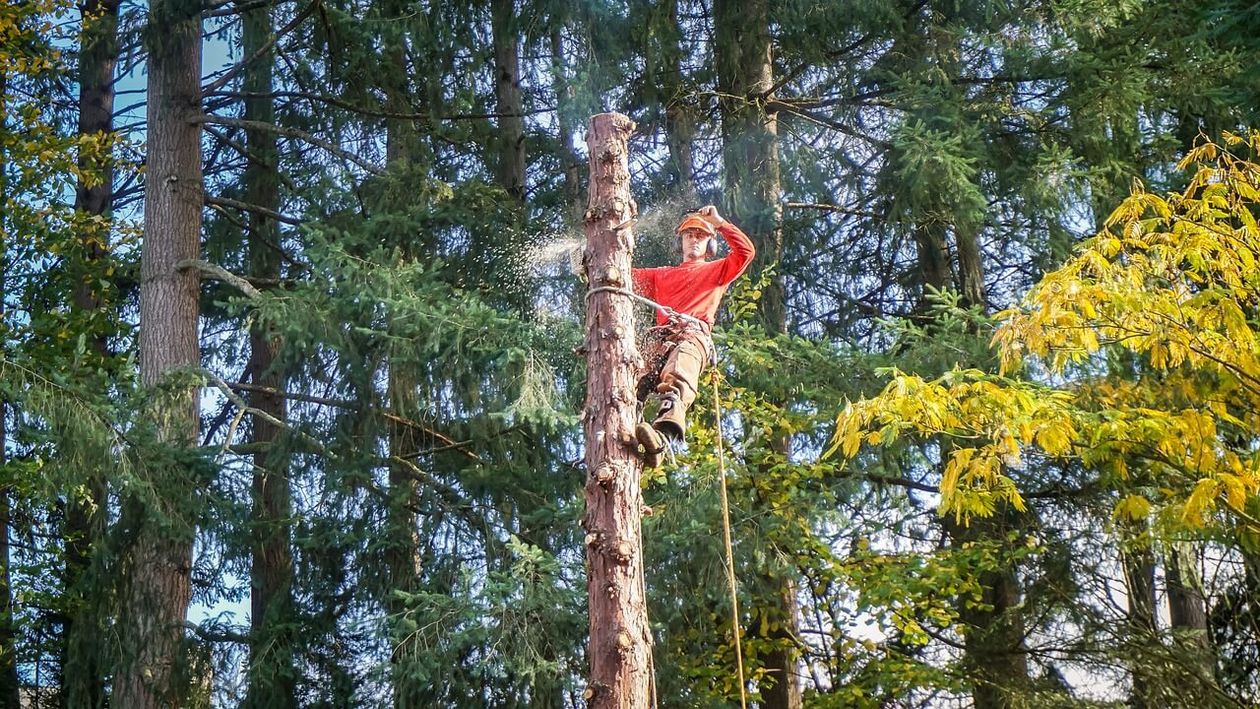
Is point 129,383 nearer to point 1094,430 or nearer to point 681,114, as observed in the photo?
point 681,114

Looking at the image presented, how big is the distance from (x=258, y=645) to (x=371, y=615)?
104 centimetres

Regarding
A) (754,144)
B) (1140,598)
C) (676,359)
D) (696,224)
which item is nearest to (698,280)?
(696,224)

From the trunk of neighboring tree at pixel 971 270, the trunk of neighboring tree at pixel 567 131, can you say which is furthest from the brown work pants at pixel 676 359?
the trunk of neighboring tree at pixel 971 270

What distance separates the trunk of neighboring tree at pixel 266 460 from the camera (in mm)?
13039

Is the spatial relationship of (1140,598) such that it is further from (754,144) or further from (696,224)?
(696,224)

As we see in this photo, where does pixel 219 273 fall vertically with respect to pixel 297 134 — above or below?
below

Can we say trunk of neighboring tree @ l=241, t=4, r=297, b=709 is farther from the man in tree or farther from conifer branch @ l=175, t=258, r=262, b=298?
the man in tree

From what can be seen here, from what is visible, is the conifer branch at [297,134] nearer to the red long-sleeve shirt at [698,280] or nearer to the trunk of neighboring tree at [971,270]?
the red long-sleeve shirt at [698,280]

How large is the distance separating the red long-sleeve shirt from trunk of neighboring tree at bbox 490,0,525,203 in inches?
218

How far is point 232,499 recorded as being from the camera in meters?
13.0

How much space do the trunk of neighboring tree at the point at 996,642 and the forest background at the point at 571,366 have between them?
54 mm

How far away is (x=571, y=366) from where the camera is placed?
12672 mm

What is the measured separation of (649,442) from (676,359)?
1247 millimetres

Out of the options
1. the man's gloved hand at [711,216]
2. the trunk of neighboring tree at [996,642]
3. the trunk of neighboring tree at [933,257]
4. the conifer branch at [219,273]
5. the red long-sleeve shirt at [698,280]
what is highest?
the trunk of neighboring tree at [933,257]
